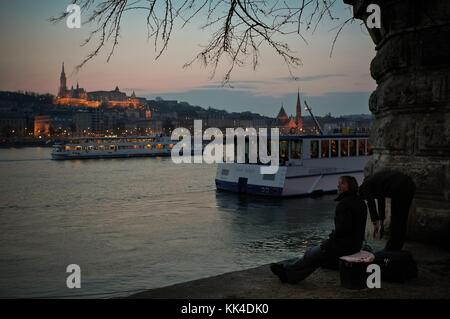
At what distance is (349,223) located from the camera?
4660 mm

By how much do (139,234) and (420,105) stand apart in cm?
1414

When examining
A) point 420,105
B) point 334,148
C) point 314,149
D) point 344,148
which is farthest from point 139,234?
point 344,148

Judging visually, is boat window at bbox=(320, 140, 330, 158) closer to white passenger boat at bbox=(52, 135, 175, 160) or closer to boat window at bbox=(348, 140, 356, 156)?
boat window at bbox=(348, 140, 356, 156)


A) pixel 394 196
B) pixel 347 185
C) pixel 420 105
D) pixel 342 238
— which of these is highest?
pixel 420 105

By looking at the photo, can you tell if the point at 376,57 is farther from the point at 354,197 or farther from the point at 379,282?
the point at 379,282

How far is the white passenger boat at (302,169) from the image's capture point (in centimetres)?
2773

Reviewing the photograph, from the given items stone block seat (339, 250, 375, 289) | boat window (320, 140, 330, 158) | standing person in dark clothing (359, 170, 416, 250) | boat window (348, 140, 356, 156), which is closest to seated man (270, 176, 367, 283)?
stone block seat (339, 250, 375, 289)

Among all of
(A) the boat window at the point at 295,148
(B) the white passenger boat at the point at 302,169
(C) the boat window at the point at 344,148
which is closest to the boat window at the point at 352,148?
(B) the white passenger boat at the point at 302,169

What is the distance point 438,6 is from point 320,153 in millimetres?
23815

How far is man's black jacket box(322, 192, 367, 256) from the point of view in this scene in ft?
15.3

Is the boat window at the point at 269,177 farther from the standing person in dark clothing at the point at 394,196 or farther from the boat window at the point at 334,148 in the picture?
the standing person in dark clothing at the point at 394,196

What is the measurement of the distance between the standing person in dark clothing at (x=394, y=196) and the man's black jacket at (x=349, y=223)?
0.35m

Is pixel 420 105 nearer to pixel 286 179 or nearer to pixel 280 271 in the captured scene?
pixel 280 271
